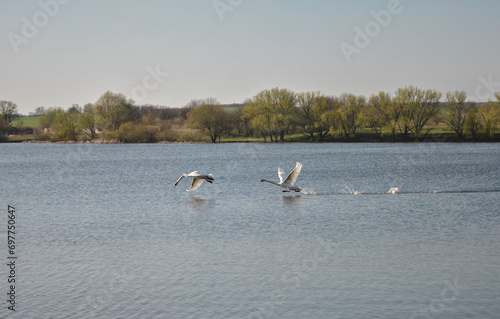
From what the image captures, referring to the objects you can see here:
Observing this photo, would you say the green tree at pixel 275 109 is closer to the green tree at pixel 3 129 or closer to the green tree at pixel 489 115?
the green tree at pixel 489 115

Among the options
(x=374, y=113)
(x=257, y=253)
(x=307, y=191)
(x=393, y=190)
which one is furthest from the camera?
(x=374, y=113)

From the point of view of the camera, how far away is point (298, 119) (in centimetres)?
9181

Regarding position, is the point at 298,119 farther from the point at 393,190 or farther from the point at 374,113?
the point at 393,190

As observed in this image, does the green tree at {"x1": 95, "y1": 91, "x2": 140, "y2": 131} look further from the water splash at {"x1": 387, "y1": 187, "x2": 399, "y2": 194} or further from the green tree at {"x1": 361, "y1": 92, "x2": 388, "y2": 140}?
the water splash at {"x1": 387, "y1": 187, "x2": 399, "y2": 194}

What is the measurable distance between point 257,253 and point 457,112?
7714cm

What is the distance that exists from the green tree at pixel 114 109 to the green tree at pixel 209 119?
12307mm

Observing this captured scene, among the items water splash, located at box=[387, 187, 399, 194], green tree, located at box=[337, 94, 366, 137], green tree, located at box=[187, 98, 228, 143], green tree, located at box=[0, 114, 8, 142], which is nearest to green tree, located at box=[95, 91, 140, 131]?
green tree, located at box=[187, 98, 228, 143]

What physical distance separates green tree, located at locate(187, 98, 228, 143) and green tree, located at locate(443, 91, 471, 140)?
3551 cm

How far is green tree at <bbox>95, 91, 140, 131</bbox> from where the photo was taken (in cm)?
9675

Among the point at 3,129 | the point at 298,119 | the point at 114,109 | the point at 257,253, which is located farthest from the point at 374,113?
the point at 257,253

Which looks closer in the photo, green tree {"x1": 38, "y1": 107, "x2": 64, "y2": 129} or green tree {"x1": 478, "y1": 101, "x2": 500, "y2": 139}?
green tree {"x1": 478, "y1": 101, "x2": 500, "y2": 139}

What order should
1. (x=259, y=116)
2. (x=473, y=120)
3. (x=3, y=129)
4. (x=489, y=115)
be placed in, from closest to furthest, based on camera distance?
1. (x=489, y=115)
2. (x=473, y=120)
3. (x=259, y=116)
4. (x=3, y=129)

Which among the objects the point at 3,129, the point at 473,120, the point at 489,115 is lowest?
the point at 473,120

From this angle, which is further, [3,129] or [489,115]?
[3,129]
